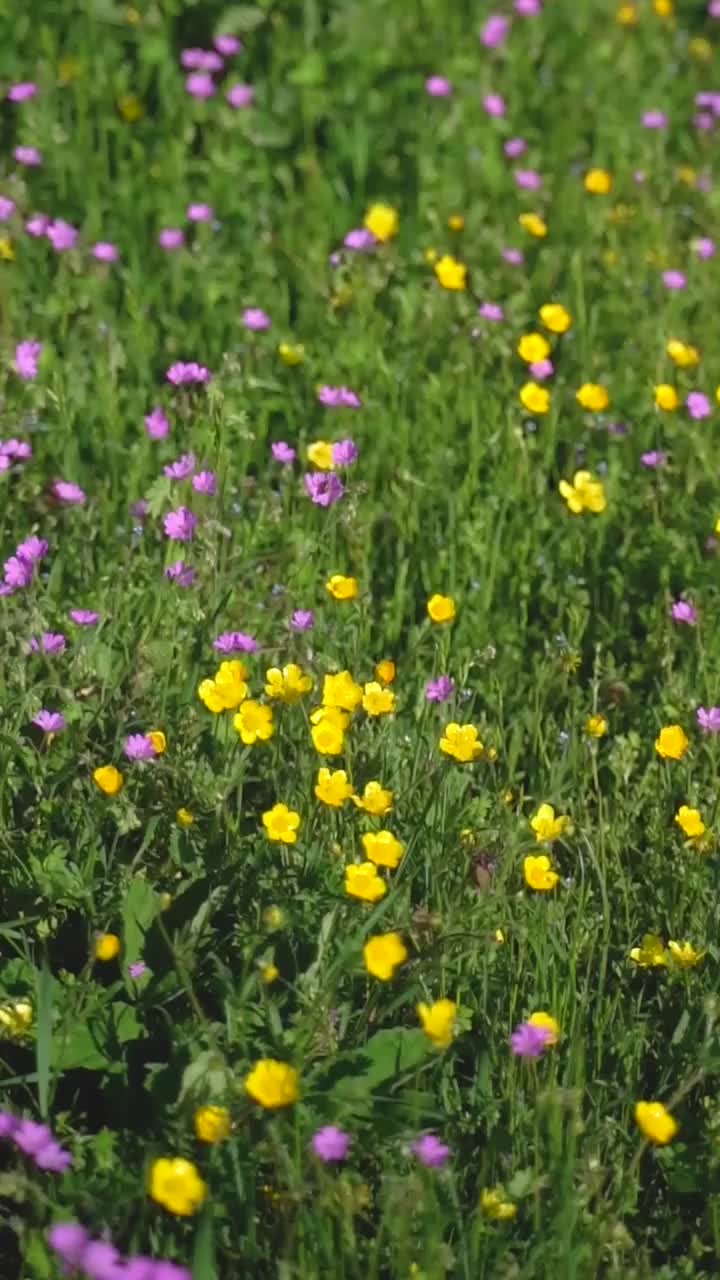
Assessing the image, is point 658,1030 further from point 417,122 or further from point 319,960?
point 417,122

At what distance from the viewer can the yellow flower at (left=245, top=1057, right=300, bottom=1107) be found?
1898 mm

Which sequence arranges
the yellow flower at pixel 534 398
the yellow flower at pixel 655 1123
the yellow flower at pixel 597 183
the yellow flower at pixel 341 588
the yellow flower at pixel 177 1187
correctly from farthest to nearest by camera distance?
the yellow flower at pixel 597 183 < the yellow flower at pixel 534 398 < the yellow flower at pixel 341 588 < the yellow flower at pixel 655 1123 < the yellow flower at pixel 177 1187

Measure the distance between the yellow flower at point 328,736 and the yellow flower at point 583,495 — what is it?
0.90m

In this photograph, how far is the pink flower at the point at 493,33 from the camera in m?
4.55

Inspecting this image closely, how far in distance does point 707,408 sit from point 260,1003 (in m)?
1.71

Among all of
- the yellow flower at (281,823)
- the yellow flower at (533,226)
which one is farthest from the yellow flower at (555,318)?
the yellow flower at (281,823)

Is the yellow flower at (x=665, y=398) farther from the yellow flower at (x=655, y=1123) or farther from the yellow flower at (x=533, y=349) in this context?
the yellow flower at (x=655, y=1123)

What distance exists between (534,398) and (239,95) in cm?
130

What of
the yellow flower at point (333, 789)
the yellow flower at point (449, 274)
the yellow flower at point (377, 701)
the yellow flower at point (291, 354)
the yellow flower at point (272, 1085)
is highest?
the yellow flower at point (449, 274)

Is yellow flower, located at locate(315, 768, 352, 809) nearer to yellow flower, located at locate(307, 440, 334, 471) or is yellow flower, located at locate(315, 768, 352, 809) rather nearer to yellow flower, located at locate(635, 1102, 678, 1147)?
yellow flower, located at locate(635, 1102, 678, 1147)

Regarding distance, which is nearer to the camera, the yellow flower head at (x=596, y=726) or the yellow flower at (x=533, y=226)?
the yellow flower head at (x=596, y=726)

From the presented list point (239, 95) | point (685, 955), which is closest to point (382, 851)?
point (685, 955)

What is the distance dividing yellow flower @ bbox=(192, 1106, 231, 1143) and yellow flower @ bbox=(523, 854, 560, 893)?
23.4 inches

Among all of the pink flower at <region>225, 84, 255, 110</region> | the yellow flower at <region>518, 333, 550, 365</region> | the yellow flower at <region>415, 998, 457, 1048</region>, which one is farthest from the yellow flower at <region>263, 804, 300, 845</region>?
the pink flower at <region>225, 84, 255, 110</region>
